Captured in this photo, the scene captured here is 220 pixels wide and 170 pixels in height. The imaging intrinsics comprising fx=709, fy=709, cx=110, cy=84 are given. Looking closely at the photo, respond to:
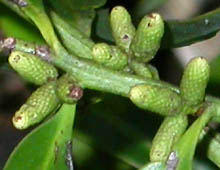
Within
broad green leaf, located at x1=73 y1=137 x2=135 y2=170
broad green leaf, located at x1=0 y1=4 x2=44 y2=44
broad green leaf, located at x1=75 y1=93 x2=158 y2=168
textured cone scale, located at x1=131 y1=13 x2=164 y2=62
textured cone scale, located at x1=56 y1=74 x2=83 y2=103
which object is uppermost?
textured cone scale, located at x1=131 y1=13 x2=164 y2=62

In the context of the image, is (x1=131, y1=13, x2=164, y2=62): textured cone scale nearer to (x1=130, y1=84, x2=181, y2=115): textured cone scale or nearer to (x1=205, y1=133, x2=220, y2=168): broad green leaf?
(x1=130, y1=84, x2=181, y2=115): textured cone scale

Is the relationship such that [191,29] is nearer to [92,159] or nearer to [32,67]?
[32,67]

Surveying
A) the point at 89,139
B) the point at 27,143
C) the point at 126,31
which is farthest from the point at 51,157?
the point at 89,139

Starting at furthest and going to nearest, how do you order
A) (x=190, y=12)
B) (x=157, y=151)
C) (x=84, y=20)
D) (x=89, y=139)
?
(x=190, y=12) < (x=89, y=139) < (x=84, y=20) < (x=157, y=151)

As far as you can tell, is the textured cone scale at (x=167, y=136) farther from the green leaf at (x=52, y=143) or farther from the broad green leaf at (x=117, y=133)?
the broad green leaf at (x=117, y=133)

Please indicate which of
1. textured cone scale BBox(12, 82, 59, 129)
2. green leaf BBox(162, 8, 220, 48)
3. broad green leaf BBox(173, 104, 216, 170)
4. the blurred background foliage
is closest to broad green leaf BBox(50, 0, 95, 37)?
the blurred background foliage

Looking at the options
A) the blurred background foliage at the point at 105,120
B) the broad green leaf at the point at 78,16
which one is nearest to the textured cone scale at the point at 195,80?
the blurred background foliage at the point at 105,120

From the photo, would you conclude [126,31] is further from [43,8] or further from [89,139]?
[89,139]
